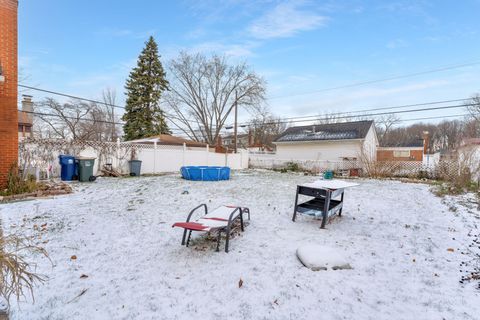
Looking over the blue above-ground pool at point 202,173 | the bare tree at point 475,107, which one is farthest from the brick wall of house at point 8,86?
the bare tree at point 475,107

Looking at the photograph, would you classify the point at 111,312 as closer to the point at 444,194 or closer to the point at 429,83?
the point at 444,194

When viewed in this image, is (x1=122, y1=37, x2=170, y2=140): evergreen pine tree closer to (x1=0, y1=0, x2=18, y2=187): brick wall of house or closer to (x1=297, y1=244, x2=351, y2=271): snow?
(x1=0, y1=0, x2=18, y2=187): brick wall of house

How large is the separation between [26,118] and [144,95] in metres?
15.3

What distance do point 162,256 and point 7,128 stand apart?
21.4ft

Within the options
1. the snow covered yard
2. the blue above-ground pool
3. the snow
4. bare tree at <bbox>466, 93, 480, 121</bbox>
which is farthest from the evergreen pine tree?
bare tree at <bbox>466, 93, 480, 121</bbox>

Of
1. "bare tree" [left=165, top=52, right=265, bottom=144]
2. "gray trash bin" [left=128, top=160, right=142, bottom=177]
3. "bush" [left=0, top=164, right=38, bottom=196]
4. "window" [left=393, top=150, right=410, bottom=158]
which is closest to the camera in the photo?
"bush" [left=0, top=164, right=38, bottom=196]

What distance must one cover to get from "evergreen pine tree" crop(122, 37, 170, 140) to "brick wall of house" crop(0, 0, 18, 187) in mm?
17273

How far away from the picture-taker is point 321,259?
3086 mm

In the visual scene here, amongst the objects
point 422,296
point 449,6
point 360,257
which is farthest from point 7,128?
point 449,6

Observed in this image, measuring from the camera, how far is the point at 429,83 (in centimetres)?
1795

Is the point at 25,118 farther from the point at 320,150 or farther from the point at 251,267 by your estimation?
the point at 251,267

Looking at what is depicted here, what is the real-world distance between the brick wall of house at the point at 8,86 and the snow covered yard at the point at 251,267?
80.3 inches

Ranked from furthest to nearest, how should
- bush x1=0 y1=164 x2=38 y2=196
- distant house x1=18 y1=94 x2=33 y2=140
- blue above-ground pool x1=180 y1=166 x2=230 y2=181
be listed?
distant house x1=18 y1=94 x2=33 y2=140
blue above-ground pool x1=180 y1=166 x2=230 y2=181
bush x1=0 y1=164 x2=38 y2=196

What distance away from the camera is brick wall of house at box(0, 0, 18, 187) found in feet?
21.8
